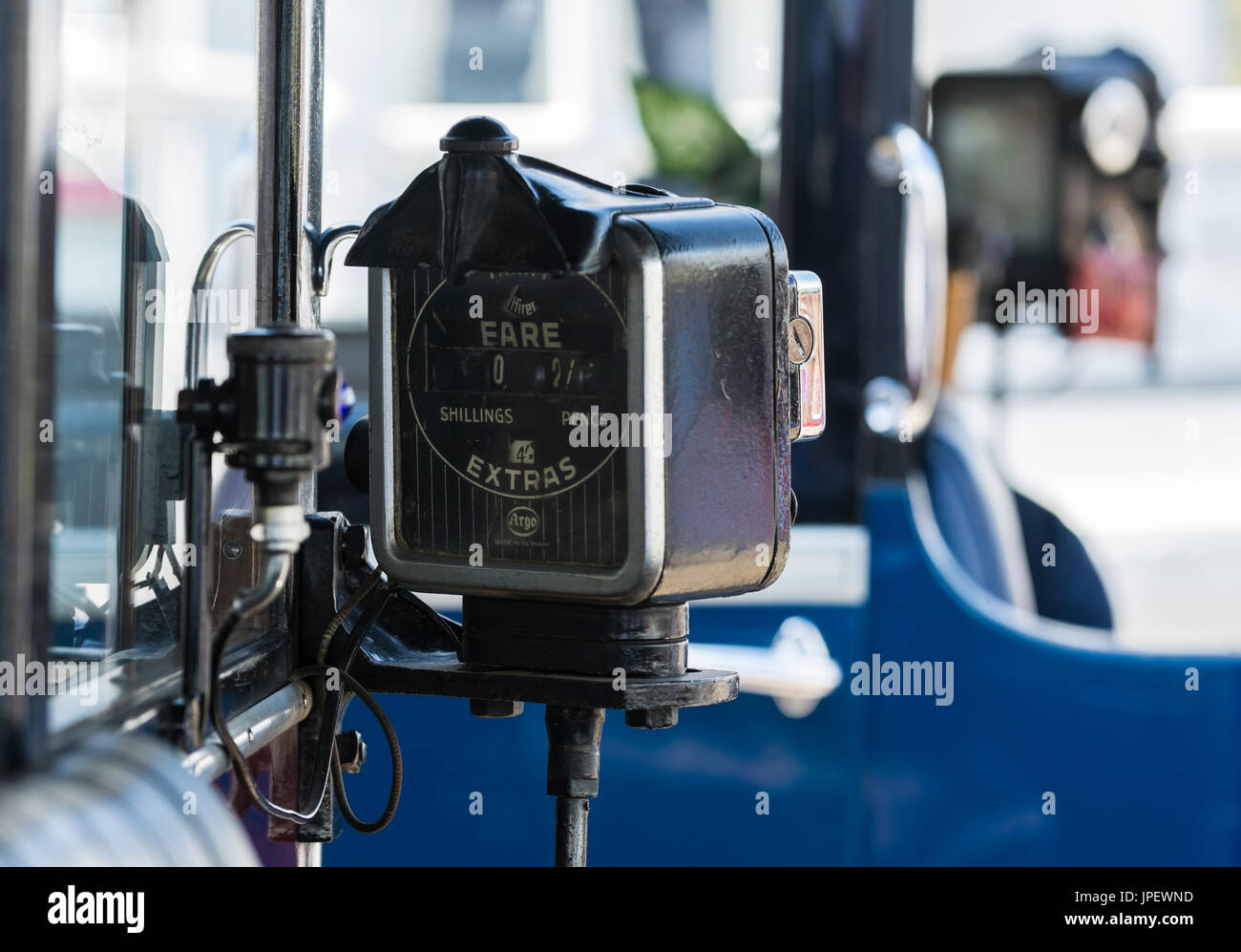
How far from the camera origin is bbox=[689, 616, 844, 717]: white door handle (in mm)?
2471

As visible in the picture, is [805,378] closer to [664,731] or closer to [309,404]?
[309,404]

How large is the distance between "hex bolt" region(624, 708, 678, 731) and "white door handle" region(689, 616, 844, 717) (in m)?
1.20

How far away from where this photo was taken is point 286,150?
1378mm

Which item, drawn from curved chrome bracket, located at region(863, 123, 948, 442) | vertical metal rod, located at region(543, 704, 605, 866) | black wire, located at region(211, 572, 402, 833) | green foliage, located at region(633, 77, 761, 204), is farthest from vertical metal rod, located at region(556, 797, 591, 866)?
green foliage, located at region(633, 77, 761, 204)

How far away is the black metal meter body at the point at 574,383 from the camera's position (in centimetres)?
118

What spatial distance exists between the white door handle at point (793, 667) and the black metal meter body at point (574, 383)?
4.01 feet

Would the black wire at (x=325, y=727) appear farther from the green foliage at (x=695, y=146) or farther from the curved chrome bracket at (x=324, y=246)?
the green foliage at (x=695, y=146)

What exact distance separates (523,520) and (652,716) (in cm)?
16

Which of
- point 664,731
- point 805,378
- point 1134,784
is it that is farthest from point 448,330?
point 1134,784

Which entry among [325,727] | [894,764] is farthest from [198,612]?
[894,764]

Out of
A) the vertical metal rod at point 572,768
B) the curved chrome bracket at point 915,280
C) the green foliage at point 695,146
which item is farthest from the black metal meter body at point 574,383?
the green foliage at point 695,146

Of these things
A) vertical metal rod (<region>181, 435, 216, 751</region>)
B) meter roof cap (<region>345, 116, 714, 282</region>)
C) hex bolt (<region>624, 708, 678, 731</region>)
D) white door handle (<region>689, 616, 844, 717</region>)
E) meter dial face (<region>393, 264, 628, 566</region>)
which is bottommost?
white door handle (<region>689, 616, 844, 717</region>)

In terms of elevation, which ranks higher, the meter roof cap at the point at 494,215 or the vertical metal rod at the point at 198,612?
the meter roof cap at the point at 494,215

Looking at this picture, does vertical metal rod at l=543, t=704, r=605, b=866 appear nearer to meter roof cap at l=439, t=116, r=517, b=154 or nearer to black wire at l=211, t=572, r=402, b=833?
black wire at l=211, t=572, r=402, b=833
